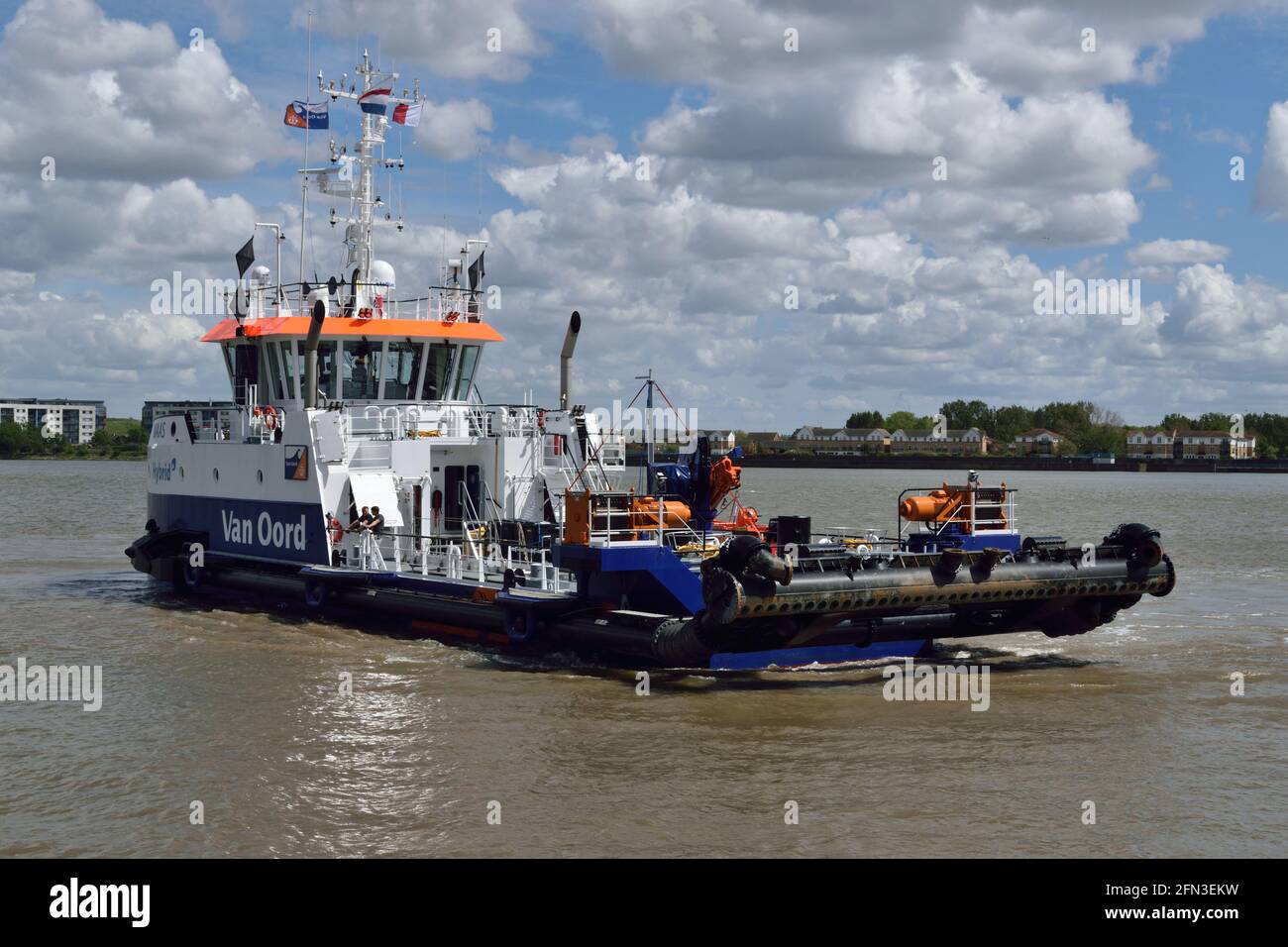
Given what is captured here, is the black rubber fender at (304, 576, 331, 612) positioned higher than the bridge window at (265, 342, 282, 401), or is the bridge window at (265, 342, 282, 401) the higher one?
the bridge window at (265, 342, 282, 401)

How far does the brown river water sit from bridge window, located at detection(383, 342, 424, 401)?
13.3 ft

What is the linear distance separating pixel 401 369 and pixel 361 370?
2.20 feet

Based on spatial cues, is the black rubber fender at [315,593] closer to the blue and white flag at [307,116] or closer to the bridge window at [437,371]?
the bridge window at [437,371]

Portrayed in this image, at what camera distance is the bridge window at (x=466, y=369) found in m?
21.9

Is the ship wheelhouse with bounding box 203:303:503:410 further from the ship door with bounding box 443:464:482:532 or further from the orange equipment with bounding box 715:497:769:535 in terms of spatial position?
the orange equipment with bounding box 715:497:769:535

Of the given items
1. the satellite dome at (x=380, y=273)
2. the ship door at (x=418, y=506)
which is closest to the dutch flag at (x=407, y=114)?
the satellite dome at (x=380, y=273)

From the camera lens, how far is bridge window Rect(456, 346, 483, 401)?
2189cm

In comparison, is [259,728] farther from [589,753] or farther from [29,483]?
[29,483]

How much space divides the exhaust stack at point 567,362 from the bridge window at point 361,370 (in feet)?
9.70

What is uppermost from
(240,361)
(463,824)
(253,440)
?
(240,361)

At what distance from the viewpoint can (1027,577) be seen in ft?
49.6

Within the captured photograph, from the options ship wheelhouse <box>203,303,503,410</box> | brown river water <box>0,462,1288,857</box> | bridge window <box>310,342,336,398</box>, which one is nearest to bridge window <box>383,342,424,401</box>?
ship wheelhouse <box>203,303,503,410</box>

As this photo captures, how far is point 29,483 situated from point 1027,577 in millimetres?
85952
